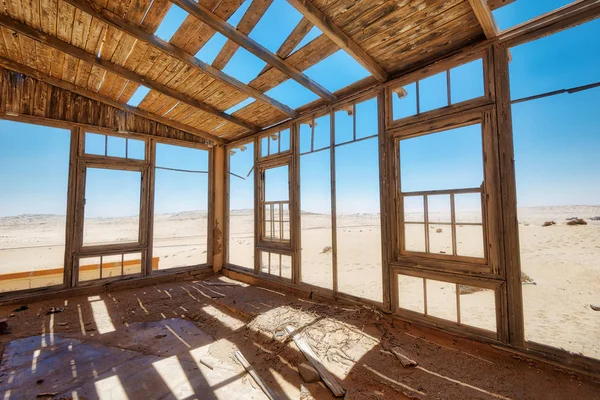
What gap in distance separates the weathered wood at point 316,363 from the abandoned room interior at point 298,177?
3cm

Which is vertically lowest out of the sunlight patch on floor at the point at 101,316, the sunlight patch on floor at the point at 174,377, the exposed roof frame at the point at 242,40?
the sunlight patch on floor at the point at 101,316

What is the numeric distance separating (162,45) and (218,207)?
395 centimetres

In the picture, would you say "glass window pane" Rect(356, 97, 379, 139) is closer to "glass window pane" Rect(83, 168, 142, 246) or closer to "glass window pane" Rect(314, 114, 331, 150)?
"glass window pane" Rect(314, 114, 331, 150)

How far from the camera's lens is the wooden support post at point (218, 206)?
636 centimetres

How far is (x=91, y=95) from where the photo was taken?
461 cm

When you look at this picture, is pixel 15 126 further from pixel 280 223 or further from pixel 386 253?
pixel 386 253

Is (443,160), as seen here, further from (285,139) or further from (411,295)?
(411,295)

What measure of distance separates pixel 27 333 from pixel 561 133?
364 inches

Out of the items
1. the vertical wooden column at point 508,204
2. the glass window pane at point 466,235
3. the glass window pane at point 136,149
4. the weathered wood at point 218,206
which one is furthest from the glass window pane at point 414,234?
the glass window pane at point 136,149

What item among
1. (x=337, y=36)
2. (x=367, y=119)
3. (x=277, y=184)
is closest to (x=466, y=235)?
(x=367, y=119)

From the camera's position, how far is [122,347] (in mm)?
2809

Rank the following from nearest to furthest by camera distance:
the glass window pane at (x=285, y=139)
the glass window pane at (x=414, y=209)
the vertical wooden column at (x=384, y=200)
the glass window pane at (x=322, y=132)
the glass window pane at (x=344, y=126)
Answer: the glass window pane at (x=414, y=209)
the vertical wooden column at (x=384, y=200)
the glass window pane at (x=344, y=126)
the glass window pane at (x=322, y=132)
the glass window pane at (x=285, y=139)

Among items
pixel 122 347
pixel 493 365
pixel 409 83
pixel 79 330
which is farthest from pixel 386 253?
pixel 79 330

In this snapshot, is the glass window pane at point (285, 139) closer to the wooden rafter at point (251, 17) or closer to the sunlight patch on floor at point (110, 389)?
the wooden rafter at point (251, 17)
